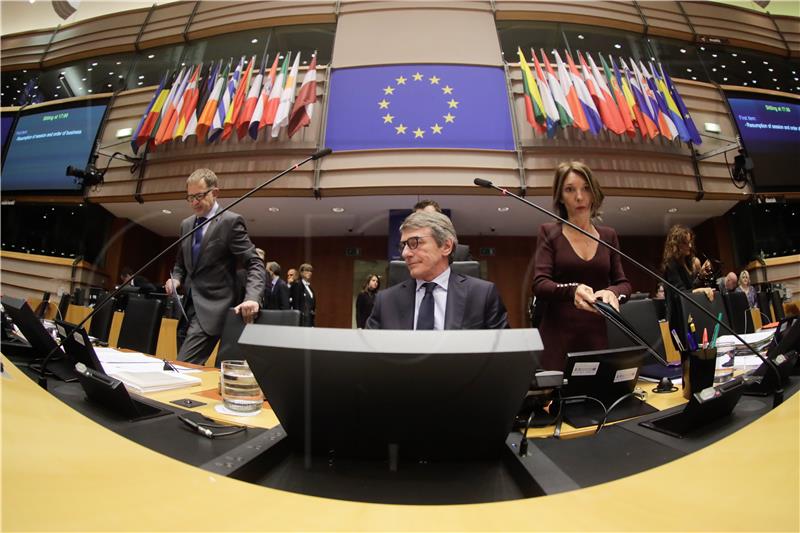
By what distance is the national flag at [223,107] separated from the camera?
3.29ft

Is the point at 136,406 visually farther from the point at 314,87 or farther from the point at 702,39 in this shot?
the point at 702,39

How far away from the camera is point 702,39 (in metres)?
0.80

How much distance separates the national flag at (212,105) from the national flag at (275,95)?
125mm

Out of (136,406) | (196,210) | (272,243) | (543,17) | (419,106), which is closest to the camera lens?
(136,406)

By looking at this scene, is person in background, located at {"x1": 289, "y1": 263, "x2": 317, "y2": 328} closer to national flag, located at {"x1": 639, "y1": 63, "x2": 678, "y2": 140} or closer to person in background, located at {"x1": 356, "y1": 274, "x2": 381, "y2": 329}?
person in background, located at {"x1": 356, "y1": 274, "x2": 381, "y2": 329}

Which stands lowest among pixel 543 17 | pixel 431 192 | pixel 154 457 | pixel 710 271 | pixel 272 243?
pixel 154 457

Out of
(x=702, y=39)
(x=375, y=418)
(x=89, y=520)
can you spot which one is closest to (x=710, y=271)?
(x=702, y=39)

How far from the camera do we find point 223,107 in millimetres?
1019

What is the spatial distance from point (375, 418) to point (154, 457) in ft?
0.38

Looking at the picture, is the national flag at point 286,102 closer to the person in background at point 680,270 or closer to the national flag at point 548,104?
the national flag at point 548,104

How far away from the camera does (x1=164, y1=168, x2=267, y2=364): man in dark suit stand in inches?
25.7

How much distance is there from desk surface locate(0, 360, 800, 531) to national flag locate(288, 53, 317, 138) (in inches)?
42.4

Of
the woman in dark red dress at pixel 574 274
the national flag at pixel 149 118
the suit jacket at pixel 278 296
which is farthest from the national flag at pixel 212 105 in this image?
the woman in dark red dress at pixel 574 274

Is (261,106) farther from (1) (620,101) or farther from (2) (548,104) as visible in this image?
(1) (620,101)
